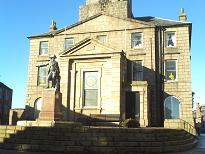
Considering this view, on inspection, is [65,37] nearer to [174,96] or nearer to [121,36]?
[121,36]

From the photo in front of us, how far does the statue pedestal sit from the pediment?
28.3 ft

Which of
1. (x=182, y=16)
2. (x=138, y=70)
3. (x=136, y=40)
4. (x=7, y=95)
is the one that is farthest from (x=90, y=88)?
(x=7, y=95)

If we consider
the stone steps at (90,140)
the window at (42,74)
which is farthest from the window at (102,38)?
the stone steps at (90,140)

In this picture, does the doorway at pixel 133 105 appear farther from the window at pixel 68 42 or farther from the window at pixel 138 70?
the window at pixel 68 42

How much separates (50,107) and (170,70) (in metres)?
15.3

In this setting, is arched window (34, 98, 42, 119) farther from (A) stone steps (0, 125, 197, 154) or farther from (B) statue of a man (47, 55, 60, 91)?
(A) stone steps (0, 125, 197, 154)

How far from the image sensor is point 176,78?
3016 centimetres

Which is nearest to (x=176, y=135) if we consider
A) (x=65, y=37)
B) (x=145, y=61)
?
(x=145, y=61)

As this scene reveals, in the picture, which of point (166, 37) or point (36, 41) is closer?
point (166, 37)

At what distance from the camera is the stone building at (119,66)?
2711 centimetres

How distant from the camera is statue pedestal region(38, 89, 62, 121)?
19656mm

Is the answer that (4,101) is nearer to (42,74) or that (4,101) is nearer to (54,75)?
(42,74)

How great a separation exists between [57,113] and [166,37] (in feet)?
53.7

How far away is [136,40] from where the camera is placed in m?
32.0
